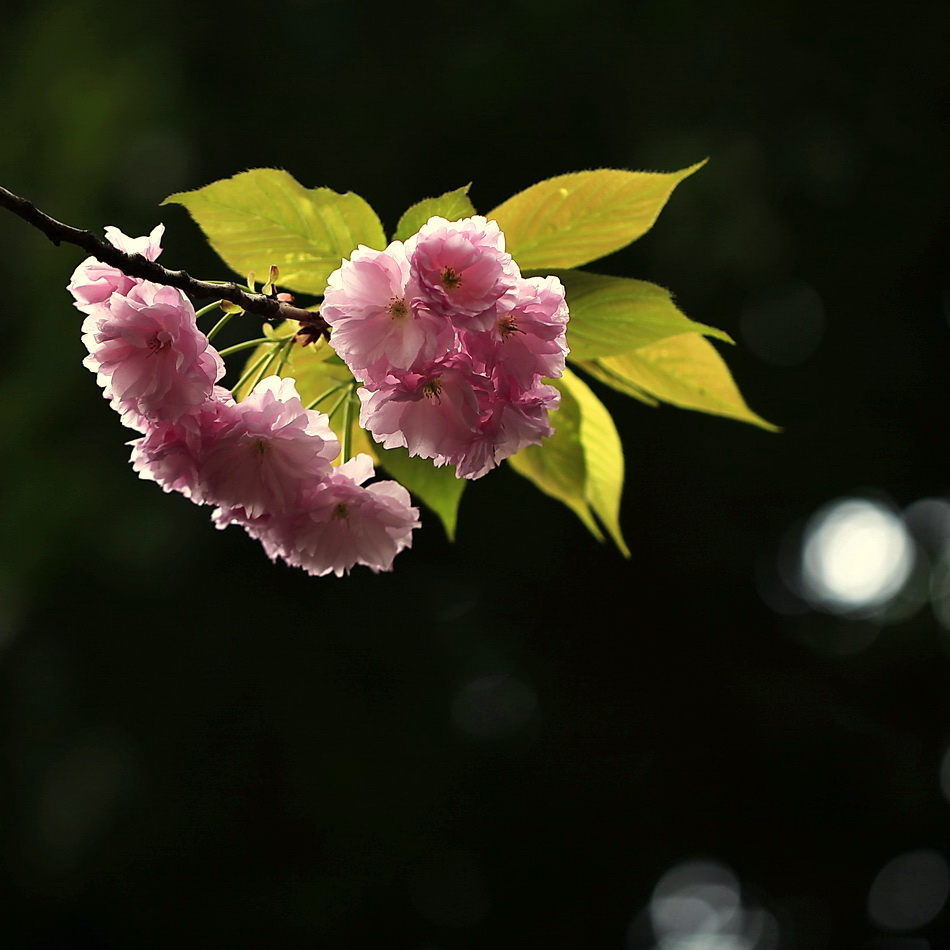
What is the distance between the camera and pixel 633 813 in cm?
361

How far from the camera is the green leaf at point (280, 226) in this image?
695 mm

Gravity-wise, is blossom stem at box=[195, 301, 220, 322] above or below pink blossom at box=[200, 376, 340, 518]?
above

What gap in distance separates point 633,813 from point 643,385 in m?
3.09

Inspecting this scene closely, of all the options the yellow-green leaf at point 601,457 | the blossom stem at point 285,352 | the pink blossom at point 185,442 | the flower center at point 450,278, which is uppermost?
the yellow-green leaf at point 601,457

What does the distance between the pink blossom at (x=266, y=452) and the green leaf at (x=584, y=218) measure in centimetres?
19

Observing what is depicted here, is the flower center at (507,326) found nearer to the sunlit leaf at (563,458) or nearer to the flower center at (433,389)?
the flower center at (433,389)

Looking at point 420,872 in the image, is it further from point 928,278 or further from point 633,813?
point 928,278

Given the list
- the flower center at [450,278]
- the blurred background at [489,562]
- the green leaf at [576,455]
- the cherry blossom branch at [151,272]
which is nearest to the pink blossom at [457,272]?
the flower center at [450,278]

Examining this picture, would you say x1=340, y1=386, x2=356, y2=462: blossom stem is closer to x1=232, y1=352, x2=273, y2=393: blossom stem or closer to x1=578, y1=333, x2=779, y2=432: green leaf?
x1=232, y1=352, x2=273, y2=393: blossom stem

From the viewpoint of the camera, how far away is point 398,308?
565 mm

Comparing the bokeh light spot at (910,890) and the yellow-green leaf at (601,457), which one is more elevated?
the bokeh light spot at (910,890)

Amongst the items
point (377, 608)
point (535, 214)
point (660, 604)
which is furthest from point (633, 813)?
point (535, 214)

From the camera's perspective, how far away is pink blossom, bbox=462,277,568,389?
1.89ft

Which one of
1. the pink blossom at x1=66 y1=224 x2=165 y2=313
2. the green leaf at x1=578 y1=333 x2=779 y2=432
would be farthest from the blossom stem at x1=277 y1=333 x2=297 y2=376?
the green leaf at x1=578 y1=333 x2=779 y2=432
